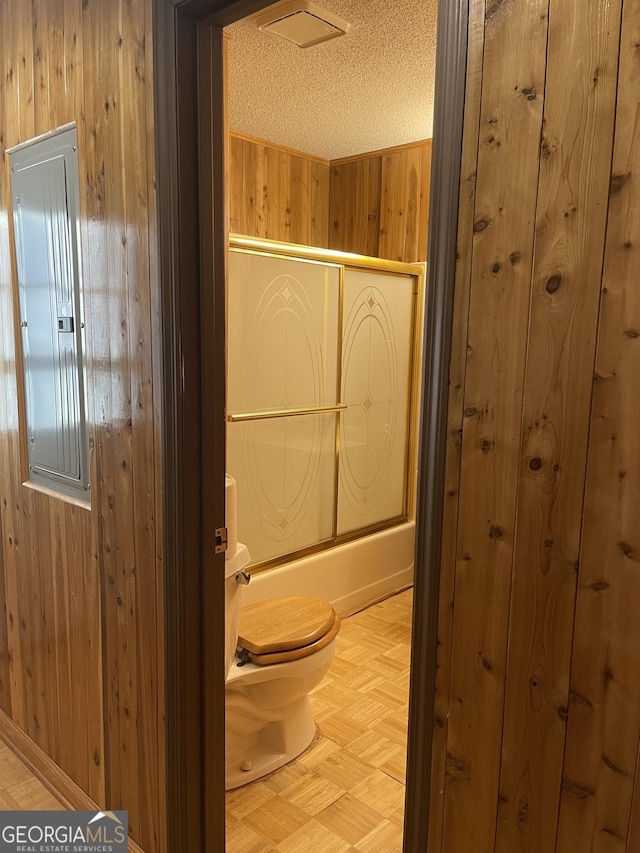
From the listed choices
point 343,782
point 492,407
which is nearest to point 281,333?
point 343,782

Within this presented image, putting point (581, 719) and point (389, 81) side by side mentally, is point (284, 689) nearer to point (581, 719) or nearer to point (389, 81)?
point (581, 719)

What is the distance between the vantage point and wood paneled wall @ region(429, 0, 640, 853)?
0.85m

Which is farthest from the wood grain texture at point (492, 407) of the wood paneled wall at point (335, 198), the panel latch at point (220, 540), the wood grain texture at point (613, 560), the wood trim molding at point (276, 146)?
the wood trim molding at point (276, 146)

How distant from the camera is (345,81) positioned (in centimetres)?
273

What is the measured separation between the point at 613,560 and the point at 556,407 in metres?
0.22

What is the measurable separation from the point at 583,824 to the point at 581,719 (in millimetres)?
154

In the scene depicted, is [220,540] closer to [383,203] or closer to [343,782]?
[343,782]

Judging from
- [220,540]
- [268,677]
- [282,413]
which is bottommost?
[268,677]

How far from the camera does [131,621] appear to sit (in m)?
1.73

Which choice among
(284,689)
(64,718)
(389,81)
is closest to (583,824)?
(284,689)

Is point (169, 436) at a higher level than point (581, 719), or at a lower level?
higher

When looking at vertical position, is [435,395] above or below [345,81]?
below

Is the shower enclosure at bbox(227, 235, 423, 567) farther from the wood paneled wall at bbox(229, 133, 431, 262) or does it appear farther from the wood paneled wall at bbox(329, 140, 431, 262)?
the wood paneled wall at bbox(229, 133, 431, 262)

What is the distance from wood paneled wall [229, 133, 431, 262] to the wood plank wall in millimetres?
1750
